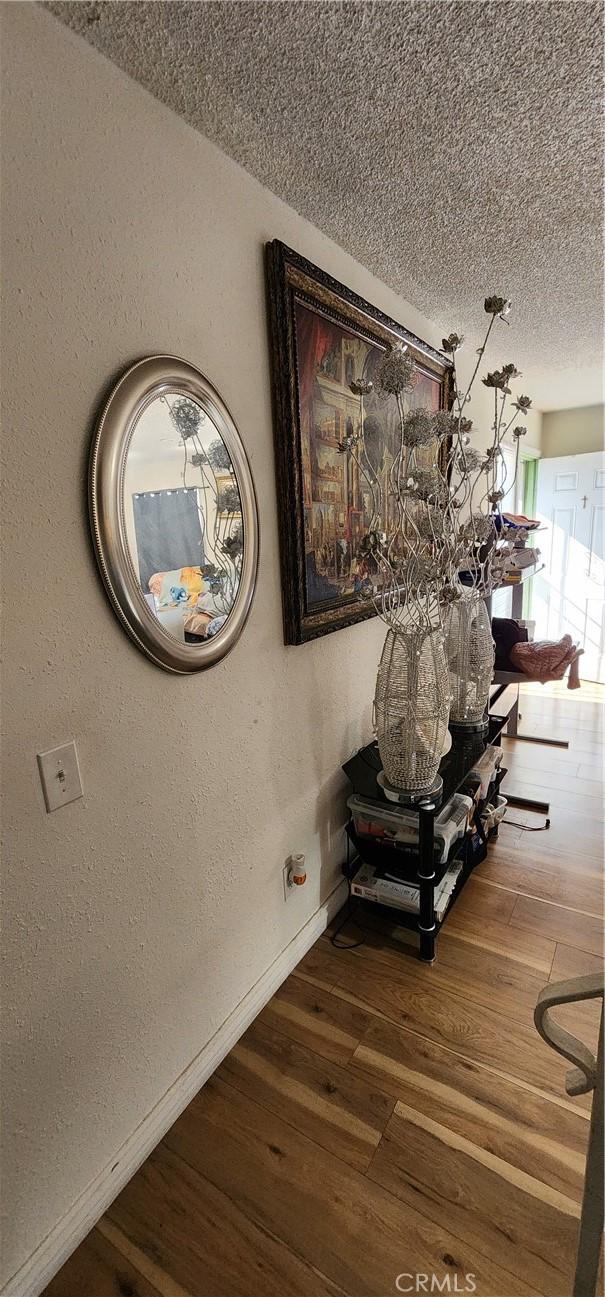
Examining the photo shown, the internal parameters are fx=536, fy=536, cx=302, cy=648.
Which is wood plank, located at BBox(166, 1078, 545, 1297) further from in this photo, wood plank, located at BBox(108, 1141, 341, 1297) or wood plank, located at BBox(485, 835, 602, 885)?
wood plank, located at BBox(485, 835, 602, 885)

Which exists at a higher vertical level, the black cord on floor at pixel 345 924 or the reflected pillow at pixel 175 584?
the reflected pillow at pixel 175 584

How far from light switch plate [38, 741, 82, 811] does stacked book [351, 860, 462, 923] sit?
1163 millimetres

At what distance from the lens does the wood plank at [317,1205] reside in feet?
3.31

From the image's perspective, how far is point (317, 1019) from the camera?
1524 millimetres

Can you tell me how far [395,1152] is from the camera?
120cm

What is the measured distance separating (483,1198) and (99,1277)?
0.76 m

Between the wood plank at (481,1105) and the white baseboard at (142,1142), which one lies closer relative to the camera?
the white baseboard at (142,1142)

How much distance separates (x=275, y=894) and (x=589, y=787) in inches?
75.0

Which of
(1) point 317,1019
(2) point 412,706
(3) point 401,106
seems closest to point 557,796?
(2) point 412,706

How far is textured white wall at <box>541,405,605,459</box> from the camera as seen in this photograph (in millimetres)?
4664

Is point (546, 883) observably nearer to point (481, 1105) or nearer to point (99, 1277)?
point (481, 1105)

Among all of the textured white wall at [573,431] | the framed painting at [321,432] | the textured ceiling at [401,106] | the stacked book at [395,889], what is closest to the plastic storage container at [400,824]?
the stacked book at [395,889]

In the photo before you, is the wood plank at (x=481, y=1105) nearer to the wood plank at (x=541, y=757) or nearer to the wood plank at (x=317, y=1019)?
the wood plank at (x=317, y=1019)

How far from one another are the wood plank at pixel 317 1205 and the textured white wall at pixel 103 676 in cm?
17
